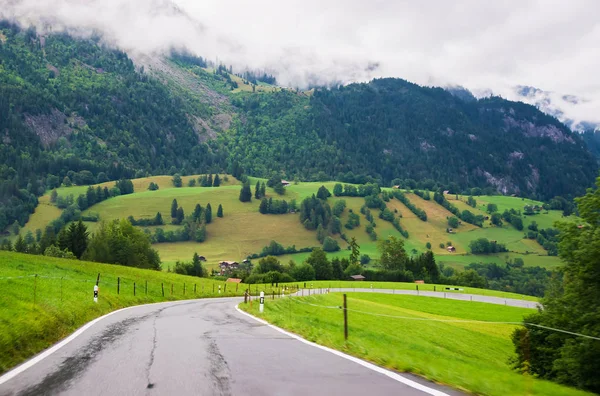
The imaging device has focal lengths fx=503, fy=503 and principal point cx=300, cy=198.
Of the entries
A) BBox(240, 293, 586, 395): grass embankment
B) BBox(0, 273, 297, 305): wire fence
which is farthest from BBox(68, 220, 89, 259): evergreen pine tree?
BBox(240, 293, 586, 395): grass embankment

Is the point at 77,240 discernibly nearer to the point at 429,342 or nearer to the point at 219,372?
the point at 429,342

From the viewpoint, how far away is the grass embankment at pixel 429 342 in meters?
10.2

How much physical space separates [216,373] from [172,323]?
12.8 metres

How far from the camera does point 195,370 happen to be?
10047mm

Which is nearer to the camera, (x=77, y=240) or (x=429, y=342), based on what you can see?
(x=429, y=342)

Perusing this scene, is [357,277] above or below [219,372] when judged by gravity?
below

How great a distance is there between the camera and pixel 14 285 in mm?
23266

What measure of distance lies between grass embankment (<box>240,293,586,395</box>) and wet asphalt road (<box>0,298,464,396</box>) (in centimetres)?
120

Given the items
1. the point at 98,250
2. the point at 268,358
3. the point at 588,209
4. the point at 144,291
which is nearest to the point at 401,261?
the point at 98,250

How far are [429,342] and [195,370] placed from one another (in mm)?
26413

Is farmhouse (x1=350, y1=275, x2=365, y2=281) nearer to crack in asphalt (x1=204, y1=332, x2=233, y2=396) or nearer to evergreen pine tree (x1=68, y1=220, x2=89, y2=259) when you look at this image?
evergreen pine tree (x1=68, y1=220, x2=89, y2=259)

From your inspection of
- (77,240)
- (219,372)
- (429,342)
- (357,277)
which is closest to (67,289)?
(429,342)

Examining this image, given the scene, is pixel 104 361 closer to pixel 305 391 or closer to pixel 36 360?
pixel 36 360

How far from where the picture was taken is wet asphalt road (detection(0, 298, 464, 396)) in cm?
833
